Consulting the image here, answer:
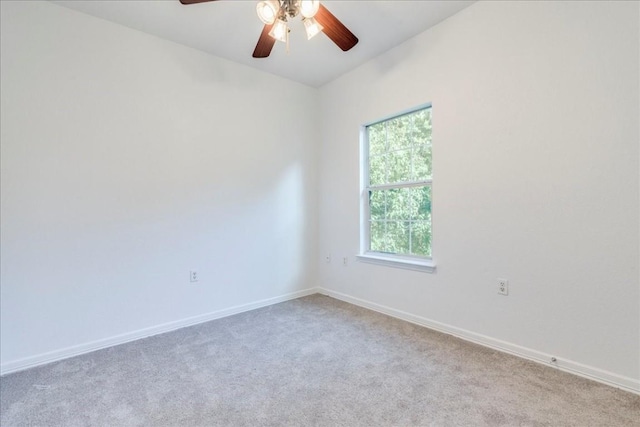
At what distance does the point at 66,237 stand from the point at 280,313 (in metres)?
1.96

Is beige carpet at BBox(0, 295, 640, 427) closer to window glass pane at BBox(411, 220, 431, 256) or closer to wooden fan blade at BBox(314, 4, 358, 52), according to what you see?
window glass pane at BBox(411, 220, 431, 256)

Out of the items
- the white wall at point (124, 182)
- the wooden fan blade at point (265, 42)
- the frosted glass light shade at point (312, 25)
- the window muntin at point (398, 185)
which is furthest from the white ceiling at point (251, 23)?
the window muntin at point (398, 185)

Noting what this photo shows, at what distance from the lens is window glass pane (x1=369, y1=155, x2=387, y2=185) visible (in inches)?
129

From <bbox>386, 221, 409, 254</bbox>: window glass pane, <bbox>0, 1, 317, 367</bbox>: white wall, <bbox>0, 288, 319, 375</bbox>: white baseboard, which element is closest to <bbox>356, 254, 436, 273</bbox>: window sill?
<bbox>386, 221, 409, 254</bbox>: window glass pane

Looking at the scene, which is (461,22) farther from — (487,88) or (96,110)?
(96,110)

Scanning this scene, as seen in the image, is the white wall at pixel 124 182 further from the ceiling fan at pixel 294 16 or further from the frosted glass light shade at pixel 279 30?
the frosted glass light shade at pixel 279 30

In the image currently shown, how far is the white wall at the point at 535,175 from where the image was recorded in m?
1.77

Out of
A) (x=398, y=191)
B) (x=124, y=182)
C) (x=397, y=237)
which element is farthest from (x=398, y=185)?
(x=124, y=182)

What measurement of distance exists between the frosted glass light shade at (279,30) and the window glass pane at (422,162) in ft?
5.27

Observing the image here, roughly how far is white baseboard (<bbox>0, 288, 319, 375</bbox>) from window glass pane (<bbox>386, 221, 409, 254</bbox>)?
4.69ft

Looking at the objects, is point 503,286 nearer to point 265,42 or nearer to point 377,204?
point 377,204

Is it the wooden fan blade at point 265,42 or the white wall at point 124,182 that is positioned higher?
the wooden fan blade at point 265,42

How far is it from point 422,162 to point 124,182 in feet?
8.80

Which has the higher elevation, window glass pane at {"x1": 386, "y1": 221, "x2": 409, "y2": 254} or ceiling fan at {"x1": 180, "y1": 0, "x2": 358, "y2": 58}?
ceiling fan at {"x1": 180, "y1": 0, "x2": 358, "y2": 58}
